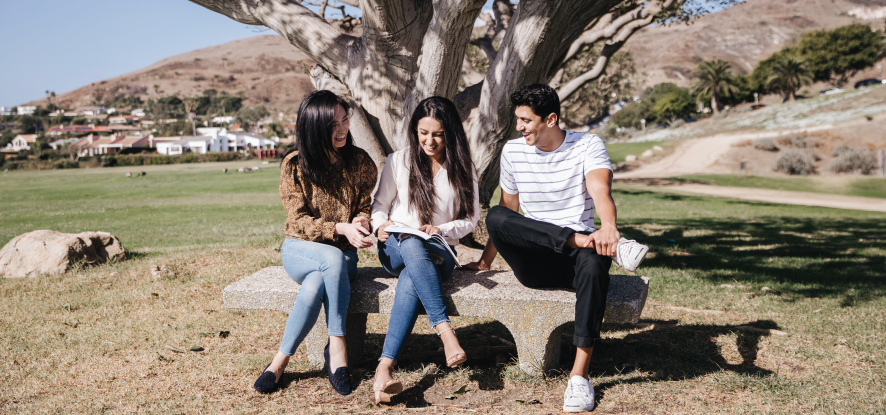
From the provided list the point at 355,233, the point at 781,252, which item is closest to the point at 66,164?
the point at 781,252

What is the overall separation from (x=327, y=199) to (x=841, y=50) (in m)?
79.7

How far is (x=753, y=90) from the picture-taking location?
74.0 metres

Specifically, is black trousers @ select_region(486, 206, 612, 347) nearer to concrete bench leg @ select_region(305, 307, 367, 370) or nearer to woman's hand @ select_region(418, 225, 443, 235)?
woman's hand @ select_region(418, 225, 443, 235)

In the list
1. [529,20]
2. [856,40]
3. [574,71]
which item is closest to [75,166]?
[574,71]

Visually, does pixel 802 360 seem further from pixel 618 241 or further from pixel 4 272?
pixel 4 272

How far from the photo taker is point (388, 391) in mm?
3186

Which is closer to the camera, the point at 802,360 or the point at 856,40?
the point at 802,360

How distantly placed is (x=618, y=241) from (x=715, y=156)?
104 ft

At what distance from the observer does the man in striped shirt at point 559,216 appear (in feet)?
10.4

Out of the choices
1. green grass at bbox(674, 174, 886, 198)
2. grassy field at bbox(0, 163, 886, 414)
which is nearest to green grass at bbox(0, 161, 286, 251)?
grassy field at bbox(0, 163, 886, 414)

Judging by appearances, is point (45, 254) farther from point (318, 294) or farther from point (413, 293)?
point (413, 293)

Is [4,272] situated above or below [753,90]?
below

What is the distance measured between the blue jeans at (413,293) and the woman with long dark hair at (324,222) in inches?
10.9

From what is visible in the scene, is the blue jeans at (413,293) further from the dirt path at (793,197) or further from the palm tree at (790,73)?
the palm tree at (790,73)
